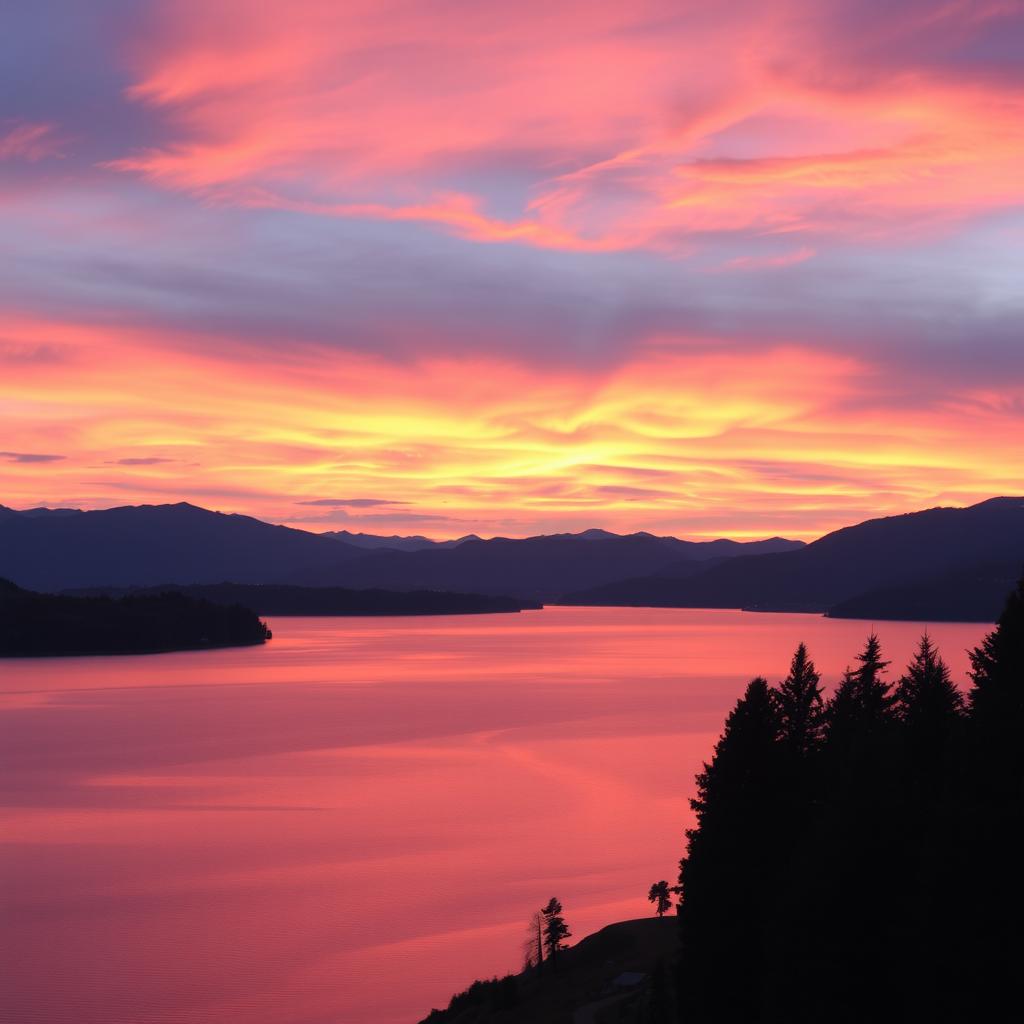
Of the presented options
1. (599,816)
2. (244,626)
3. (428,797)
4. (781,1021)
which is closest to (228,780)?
(428,797)

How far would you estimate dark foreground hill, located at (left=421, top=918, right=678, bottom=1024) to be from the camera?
25.5 m

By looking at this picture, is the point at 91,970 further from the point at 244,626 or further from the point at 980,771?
the point at 244,626

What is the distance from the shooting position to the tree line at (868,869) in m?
16.5

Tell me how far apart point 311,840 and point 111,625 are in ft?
440

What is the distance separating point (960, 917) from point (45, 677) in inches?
5245

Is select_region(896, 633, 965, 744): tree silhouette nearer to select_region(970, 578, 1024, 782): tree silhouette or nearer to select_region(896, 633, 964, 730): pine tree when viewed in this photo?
select_region(896, 633, 964, 730): pine tree

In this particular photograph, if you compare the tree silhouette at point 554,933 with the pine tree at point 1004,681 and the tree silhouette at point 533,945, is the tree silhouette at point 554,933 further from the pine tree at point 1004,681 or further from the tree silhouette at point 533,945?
the pine tree at point 1004,681

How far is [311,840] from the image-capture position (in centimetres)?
5147

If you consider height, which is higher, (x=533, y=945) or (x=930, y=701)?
(x=930, y=701)

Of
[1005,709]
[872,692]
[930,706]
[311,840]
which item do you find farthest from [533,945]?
[1005,709]

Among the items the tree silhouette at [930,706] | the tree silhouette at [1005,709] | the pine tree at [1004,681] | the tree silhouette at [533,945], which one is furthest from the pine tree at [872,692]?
the tree silhouette at [533,945]

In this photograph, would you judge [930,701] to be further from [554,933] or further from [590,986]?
[554,933]

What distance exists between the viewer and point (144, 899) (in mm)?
41438

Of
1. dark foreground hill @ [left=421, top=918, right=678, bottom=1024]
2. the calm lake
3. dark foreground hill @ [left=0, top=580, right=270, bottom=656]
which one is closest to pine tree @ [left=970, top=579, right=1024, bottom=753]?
dark foreground hill @ [left=421, top=918, right=678, bottom=1024]
